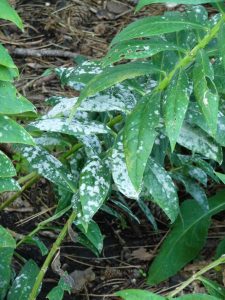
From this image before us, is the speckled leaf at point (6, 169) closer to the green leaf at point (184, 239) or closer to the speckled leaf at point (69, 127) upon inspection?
the speckled leaf at point (69, 127)

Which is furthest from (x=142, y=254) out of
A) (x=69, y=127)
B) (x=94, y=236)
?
(x=69, y=127)

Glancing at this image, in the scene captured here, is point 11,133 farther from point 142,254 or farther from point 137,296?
point 142,254

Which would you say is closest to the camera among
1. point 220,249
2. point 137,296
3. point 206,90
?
point 137,296

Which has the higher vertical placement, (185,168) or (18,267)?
(185,168)

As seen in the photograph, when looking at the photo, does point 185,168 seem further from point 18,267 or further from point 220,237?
point 18,267

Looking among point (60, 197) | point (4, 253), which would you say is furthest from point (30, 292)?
point (60, 197)

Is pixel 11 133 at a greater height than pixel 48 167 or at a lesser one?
greater
